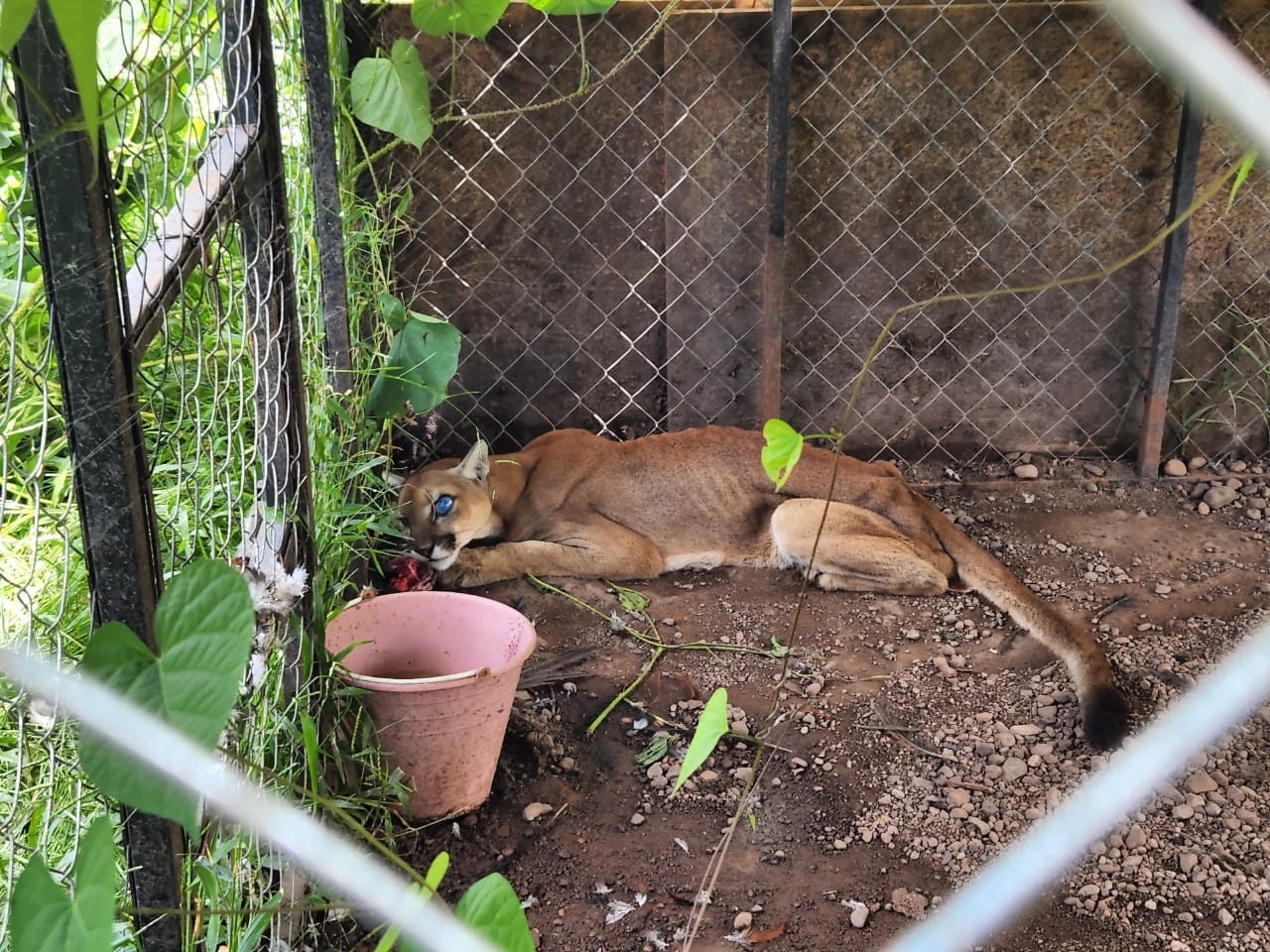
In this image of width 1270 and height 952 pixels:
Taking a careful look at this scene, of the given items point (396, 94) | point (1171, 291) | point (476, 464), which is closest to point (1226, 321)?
point (1171, 291)

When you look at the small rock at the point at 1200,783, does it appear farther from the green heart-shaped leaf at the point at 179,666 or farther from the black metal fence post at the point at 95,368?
the green heart-shaped leaf at the point at 179,666

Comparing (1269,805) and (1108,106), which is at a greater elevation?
(1108,106)

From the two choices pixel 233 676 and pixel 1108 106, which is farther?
pixel 1108 106

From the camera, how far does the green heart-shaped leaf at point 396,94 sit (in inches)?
164

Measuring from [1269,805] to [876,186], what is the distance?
299cm

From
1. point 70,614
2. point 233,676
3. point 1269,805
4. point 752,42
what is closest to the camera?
point 233,676

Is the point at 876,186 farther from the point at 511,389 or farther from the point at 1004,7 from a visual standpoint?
the point at 511,389

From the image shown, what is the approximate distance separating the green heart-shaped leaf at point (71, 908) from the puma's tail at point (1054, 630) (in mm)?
2985

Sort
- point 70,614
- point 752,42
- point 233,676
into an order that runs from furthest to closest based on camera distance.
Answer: point 752,42
point 70,614
point 233,676

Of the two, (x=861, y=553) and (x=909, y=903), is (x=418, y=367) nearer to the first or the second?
(x=861, y=553)

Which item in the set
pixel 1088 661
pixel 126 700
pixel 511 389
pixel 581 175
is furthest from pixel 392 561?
pixel 126 700

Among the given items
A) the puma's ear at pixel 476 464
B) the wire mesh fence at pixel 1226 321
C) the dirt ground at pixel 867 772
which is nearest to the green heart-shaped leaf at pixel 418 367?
the puma's ear at pixel 476 464

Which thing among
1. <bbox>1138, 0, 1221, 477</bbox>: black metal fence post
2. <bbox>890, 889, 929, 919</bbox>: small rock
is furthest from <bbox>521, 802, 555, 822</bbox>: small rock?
<bbox>1138, 0, 1221, 477</bbox>: black metal fence post

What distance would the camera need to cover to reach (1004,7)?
4.87 metres
